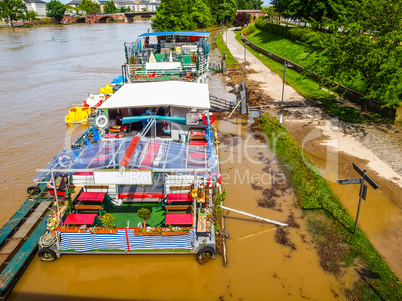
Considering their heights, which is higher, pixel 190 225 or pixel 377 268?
pixel 190 225

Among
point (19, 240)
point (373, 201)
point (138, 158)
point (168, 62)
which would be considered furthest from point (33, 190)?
point (373, 201)

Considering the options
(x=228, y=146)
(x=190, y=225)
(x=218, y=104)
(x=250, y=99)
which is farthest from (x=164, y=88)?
(x=250, y=99)

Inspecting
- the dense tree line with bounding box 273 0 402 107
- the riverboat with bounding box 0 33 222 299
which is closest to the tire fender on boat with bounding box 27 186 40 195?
the riverboat with bounding box 0 33 222 299

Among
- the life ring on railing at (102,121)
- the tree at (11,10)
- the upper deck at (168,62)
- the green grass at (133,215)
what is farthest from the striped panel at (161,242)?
the tree at (11,10)

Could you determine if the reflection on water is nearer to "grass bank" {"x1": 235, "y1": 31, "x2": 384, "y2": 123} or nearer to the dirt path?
the dirt path

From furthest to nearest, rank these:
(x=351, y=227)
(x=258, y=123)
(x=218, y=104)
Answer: (x=218, y=104)
(x=258, y=123)
(x=351, y=227)

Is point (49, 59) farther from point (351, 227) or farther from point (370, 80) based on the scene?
point (351, 227)

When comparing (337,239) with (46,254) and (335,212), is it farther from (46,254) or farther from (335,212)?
(46,254)
